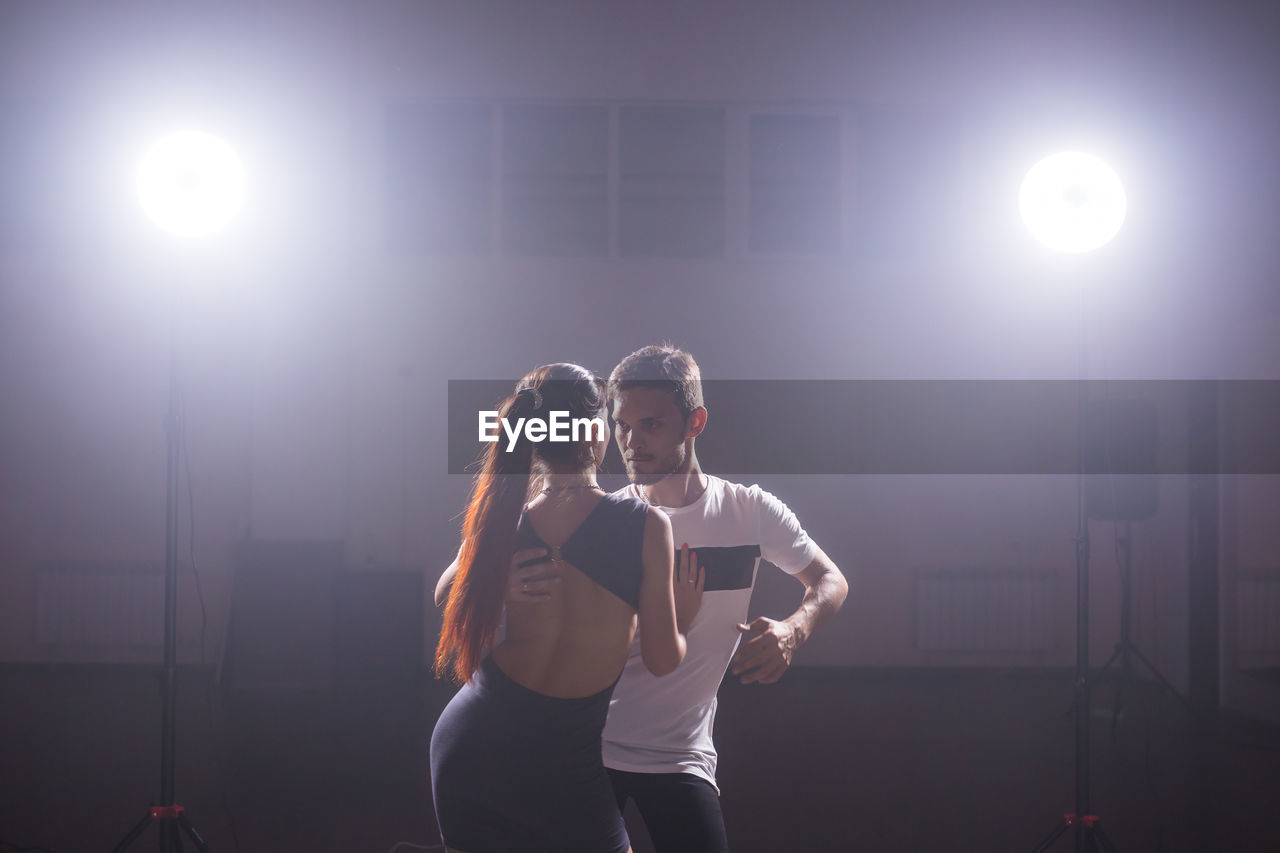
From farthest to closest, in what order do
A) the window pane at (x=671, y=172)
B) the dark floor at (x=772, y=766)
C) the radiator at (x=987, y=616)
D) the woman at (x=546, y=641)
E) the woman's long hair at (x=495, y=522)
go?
1. the window pane at (x=671, y=172)
2. the radiator at (x=987, y=616)
3. the dark floor at (x=772, y=766)
4. the woman's long hair at (x=495, y=522)
5. the woman at (x=546, y=641)

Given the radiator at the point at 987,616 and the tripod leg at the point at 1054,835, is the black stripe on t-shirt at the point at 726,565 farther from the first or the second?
the radiator at the point at 987,616

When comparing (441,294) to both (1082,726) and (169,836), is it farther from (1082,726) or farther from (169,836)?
(1082,726)

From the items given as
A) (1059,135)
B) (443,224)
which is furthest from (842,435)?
(443,224)

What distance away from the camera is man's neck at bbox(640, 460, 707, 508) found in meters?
1.95

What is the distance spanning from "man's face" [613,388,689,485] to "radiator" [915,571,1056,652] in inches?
140

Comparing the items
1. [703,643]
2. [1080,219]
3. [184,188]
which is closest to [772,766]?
[703,643]

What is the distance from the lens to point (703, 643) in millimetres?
1806

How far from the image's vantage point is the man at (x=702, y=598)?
64.2 inches

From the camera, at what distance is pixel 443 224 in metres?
5.05

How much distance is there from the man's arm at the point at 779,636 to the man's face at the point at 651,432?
0.43m

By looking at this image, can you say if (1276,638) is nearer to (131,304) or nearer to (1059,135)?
(1059,135)

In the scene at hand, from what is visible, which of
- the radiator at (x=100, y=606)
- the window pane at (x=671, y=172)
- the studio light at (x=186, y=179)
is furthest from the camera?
the window pane at (x=671, y=172)

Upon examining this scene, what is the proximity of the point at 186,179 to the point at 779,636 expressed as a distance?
2305mm

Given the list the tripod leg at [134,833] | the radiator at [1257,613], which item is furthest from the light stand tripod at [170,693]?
the radiator at [1257,613]
